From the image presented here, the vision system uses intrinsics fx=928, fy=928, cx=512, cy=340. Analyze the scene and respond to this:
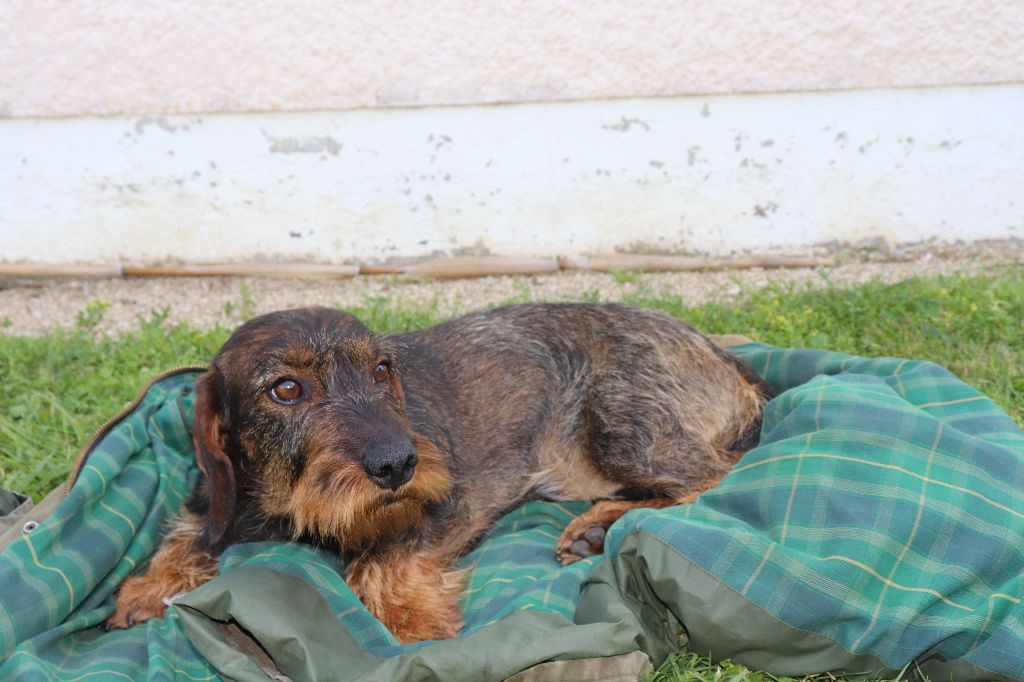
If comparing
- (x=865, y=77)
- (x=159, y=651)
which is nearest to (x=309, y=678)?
(x=159, y=651)

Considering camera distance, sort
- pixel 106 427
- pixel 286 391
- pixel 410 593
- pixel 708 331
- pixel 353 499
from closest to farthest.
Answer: pixel 353 499, pixel 286 391, pixel 410 593, pixel 106 427, pixel 708 331

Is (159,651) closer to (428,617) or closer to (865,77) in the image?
(428,617)

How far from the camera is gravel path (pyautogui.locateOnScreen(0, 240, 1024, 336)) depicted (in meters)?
6.90

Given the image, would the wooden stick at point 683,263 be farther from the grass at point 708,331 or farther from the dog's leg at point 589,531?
the dog's leg at point 589,531

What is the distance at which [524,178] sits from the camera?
7.41 meters

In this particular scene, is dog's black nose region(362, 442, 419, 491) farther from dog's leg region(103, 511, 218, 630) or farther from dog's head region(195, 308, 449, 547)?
dog's leg region(103, 511, 218, 630)

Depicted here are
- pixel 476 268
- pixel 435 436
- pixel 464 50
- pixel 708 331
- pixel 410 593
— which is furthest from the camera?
pixel 476 268

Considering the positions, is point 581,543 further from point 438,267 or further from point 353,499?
point 438,267

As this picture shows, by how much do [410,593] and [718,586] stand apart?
1279mm

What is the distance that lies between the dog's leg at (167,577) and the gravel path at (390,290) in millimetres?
2849

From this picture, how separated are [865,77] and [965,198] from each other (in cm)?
134

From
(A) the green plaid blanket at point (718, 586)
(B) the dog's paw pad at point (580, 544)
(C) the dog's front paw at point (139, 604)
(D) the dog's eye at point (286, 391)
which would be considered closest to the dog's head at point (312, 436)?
(D) the dog's eye at point (286, 391)

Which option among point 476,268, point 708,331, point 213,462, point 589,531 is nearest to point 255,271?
point 476,268

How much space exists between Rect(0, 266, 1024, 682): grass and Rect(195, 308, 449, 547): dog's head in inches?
60.0
